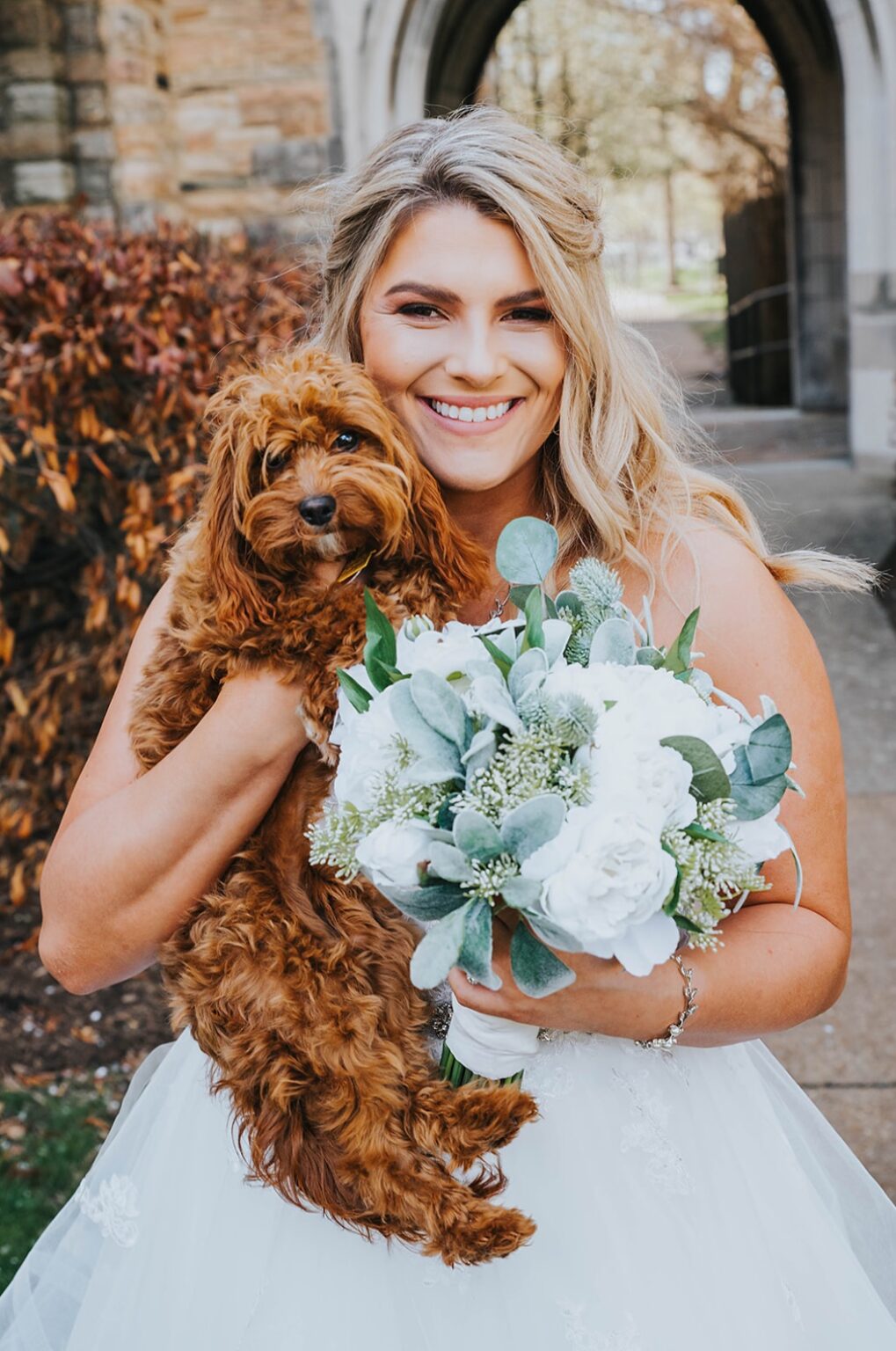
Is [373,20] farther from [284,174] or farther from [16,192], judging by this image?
[16,192]

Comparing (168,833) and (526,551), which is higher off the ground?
(526,551)

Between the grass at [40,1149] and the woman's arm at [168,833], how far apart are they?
1.71m

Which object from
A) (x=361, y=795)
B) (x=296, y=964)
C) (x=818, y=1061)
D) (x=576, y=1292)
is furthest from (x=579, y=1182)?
(x=818, y=1061)

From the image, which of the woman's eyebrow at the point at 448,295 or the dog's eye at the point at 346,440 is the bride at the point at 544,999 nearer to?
the woman's eyebrow at the point at 448,295

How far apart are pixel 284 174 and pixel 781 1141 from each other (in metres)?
7.54

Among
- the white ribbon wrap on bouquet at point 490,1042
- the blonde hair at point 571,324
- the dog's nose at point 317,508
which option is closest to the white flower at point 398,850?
the white ribbon wrap on bouquet at point 490,1042

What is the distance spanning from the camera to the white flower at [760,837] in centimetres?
151

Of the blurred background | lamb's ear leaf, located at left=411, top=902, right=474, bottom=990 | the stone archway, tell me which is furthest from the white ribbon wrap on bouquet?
the stone archway

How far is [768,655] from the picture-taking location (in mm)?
1992

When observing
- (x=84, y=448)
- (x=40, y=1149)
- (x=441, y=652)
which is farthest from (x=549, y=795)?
(x=84, y=448)

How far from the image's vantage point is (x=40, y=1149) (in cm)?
371

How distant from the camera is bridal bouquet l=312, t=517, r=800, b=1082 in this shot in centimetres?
134

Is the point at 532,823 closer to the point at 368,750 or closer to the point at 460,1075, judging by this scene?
the point at 368,750

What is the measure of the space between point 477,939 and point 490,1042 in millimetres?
350
